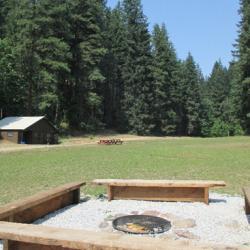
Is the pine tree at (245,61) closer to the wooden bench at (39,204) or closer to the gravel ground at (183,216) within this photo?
the gravel ground at (183,216)

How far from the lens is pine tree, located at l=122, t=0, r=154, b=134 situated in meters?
64.5

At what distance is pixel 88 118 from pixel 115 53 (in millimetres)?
19412

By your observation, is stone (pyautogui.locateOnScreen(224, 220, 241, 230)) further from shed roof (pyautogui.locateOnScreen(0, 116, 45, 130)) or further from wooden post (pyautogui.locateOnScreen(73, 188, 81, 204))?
shed roof (pyautogui.locateOnScreen(0, 116, 45, 130))

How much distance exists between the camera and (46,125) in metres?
43.8

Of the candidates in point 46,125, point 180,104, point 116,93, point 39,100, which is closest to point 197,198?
point 46,125

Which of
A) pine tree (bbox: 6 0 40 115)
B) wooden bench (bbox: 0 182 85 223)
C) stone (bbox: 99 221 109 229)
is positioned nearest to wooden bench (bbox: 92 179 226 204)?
wooden bench (bbox: 0 182 85 223)

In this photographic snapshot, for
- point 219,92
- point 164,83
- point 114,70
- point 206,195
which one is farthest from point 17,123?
point 219,92

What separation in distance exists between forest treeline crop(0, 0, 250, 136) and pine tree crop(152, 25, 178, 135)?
0.16 metres

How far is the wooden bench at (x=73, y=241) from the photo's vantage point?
404cm

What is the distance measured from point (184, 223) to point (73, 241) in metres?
3.34

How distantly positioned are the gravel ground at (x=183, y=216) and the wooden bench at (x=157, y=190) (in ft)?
0.80

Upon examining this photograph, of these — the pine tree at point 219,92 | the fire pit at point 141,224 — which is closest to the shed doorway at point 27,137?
the fire pit at point 141,224

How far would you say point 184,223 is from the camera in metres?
7.21

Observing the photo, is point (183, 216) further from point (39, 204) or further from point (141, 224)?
point (39, 204)
